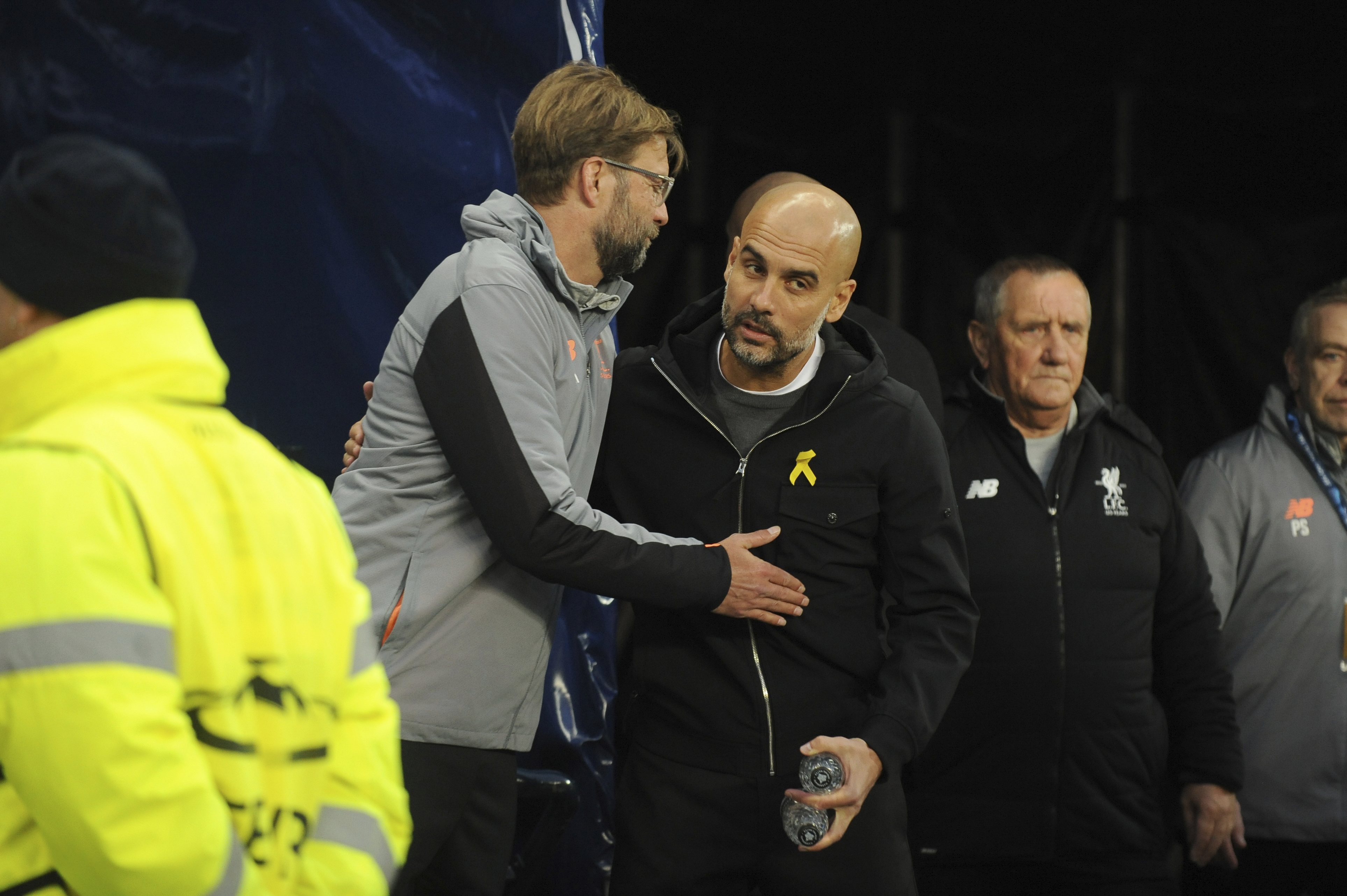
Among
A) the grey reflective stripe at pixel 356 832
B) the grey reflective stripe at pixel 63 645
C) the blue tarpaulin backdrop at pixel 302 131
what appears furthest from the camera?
the blue tarpaulin backdrop at pixel 302 131

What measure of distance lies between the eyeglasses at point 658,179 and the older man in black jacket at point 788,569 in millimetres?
196

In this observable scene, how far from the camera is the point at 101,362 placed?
3.77 feet

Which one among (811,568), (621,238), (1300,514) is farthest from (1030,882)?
(621,238)

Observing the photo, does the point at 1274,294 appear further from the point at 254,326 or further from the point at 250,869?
the point at 250,869

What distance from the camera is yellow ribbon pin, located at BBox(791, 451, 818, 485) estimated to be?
2422mm

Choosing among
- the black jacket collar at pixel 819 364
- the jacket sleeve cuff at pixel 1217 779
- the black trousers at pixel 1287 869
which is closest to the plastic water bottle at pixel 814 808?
the black jacket collar at pixel 819 364

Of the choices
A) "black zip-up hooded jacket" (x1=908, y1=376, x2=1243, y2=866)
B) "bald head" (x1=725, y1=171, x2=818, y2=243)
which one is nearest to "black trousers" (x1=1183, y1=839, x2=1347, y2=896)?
"black zip-up hooded jacket" (x1=908, y1=376, x2=1243, y2=866)

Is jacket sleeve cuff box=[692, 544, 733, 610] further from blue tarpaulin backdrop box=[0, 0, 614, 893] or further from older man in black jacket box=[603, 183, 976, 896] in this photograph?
blue tarpaulin backdrop box=[0, 0, 614, 893]

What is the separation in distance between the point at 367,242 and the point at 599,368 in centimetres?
75

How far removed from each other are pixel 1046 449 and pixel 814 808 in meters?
1.39

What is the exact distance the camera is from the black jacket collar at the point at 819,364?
2479mm

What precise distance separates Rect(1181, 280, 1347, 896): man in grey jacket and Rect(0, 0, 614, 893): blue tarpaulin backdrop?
2.11 meters

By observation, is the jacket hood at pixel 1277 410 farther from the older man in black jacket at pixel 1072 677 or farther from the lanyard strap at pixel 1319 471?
the older man in black jacket at pixel 1072 677

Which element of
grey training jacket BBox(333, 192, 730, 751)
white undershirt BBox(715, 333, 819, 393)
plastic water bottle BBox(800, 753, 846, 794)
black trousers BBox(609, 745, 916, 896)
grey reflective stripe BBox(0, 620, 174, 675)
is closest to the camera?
grey reflective stripe BBox(0, 620, 174, 675)
